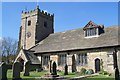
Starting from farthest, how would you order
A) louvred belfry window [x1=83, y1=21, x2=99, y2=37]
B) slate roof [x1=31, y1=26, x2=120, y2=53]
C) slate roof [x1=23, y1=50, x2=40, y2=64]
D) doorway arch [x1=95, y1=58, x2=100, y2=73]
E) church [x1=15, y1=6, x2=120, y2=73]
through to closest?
slate roof [x1=23, y1=50, x2=40, y2=64], louvred belfry window [x1=83, y1=21, x2=99, y2=37], slate roof [x1=31, y1=26, x2=120, y2=53], doorway arch [x1=95, y1=58, x2=100, y2=73], church [x1=15, y1=6, x2=120, y2=73]

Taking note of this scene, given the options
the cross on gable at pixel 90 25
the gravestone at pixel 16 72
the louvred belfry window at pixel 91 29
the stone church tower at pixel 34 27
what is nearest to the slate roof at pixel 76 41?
the louvred belfry window at pixel 91 29

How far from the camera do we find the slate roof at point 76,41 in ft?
96.5

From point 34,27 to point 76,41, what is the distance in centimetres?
1318

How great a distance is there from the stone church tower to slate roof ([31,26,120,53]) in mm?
3096

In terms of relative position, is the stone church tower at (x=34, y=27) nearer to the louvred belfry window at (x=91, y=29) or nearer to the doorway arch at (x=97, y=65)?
the louvred belfry window at (x=91, y=29)

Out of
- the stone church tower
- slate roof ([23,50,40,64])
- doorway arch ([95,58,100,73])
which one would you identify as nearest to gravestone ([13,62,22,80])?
doorway arch ([95,58,100,73])

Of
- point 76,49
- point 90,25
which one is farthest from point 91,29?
point 76,49

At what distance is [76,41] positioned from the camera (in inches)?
1314

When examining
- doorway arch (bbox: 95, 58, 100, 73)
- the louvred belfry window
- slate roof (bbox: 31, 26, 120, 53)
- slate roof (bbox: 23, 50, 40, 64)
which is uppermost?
the louvred belfry window

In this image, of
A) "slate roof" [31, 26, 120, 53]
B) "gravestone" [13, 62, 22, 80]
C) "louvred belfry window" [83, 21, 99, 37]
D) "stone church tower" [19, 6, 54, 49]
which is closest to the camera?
"gravestone" [13, 62, 22, 80]

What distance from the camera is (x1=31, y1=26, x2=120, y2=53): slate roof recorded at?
2943cm

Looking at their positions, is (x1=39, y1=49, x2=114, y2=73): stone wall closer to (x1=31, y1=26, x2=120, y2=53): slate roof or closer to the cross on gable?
(x1=31, y1=26, x2=120, y2=53): slate roof

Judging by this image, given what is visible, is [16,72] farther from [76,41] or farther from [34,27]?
[34,27]

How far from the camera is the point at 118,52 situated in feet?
89.8
